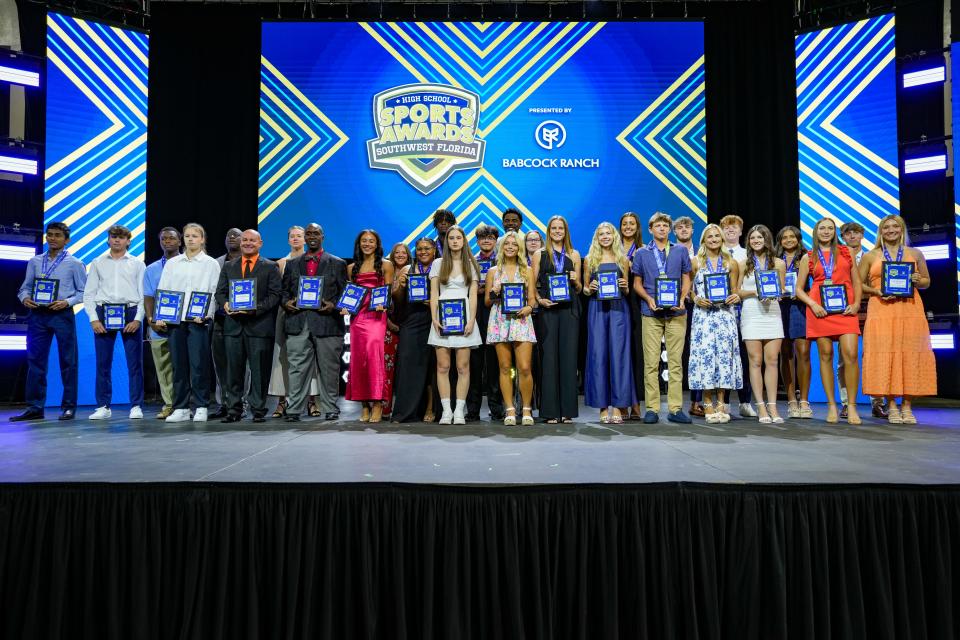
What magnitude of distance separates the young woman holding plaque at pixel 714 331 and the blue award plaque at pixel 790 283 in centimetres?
79

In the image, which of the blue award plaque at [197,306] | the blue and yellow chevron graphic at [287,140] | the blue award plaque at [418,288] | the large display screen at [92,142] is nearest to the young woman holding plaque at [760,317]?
the blue award plaque at [418,288]

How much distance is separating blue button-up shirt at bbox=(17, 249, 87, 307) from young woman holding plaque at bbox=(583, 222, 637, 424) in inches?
A: 193

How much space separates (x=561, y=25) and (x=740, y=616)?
7.77 metres

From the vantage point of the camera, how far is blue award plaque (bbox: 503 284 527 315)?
5105mm

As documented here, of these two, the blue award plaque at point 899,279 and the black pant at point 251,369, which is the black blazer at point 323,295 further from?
the blue award plaque at point 899,279

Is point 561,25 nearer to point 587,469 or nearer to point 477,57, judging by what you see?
point 477,57

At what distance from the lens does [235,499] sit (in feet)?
8.38

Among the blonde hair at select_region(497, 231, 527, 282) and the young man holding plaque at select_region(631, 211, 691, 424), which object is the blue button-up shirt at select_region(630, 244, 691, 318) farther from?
the blonde hair at select_region(497, 231, 527, 282)

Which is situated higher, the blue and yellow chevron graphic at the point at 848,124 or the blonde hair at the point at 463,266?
the blue and yellow chevron graphic at the point at 848,124

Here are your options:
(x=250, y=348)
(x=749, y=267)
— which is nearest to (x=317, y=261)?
(x=250, y=348)

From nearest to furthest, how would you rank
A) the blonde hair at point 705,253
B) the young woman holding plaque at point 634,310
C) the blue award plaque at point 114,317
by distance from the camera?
the blonde hair at point 705,253
the young woman holding plaque at point 634,310
the blue award plaque at point 114,317

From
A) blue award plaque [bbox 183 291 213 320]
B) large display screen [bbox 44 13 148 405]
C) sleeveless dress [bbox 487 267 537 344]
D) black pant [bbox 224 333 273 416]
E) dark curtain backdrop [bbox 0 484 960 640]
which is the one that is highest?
large display screen [bbox 44 13 148 405]

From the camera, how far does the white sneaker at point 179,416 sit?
216 inches

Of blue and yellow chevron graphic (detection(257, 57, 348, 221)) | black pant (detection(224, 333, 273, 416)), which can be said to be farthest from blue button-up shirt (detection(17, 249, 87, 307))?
blue and yellow chevron graphic (detection(257, 57, 348, 221))
